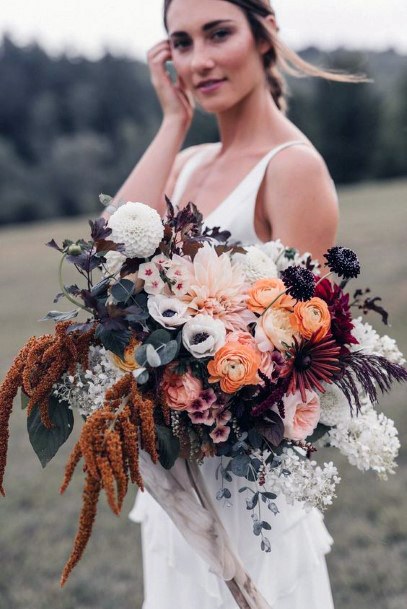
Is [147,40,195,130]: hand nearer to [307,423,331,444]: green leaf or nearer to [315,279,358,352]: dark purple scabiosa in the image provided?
[315,279,358,352]: dark purple scabiosa

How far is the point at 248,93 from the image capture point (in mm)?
2604

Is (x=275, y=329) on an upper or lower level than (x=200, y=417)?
upper

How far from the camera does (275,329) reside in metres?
1.69

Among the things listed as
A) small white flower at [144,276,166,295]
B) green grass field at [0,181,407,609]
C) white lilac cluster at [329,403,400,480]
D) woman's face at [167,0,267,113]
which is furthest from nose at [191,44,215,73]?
green grass field at [0,181,407,609]

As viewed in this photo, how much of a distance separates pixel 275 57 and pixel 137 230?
50.9 inches

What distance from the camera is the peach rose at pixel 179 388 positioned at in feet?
5.40

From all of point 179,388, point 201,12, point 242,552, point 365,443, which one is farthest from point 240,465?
point 201,12

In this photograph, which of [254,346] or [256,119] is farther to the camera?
[256,119]

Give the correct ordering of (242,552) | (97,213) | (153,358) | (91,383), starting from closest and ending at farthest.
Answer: (153,358) → (91,383) → (242,552) → (97,213)

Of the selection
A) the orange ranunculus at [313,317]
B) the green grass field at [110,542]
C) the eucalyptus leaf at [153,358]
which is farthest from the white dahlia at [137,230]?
the green grass field at [110,542]

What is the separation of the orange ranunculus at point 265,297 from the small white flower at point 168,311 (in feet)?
0.54

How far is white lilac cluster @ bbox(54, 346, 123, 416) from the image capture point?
1.70m

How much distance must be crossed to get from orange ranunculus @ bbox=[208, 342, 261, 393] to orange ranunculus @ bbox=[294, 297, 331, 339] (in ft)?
0.42

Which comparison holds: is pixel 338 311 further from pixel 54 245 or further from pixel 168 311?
pixel 54 245
